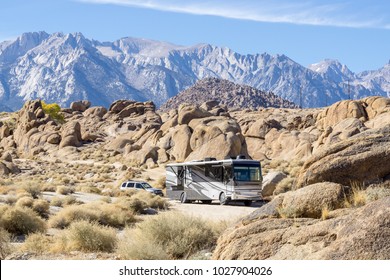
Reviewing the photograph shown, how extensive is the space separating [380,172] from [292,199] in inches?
106

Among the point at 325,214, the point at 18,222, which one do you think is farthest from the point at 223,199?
the point at 325,214

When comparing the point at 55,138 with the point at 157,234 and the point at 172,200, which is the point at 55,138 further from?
the point at 157,234

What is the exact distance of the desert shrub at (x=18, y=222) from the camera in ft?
67.4

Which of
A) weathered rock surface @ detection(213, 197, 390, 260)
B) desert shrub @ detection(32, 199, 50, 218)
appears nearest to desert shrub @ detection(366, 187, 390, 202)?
weathered rock surface @ detection(213, 197, 390, 260)

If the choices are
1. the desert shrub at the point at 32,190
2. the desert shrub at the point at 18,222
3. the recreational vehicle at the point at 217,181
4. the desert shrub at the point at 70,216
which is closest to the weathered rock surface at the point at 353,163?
the desert shrub at the point at 18,222

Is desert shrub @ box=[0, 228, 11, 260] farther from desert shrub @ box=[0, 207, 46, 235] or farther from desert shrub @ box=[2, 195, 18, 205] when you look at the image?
desert shrub @ box=[2, 195, 18, 205]

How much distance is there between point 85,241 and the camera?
14.6m

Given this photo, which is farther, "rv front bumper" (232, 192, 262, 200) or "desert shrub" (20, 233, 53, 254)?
"rv front bumper" (232, 192, 262, 200)

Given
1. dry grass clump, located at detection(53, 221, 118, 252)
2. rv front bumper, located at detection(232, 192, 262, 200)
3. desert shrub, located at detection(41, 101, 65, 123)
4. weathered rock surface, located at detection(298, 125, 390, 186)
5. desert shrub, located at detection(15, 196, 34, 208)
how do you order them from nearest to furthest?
weathered rock surface, located at detection(298, 125, 390, 186) → dry grass clump, located at detection(53, 221, 118, 252) → desert shrub, located at detection(15, 196, 34, 208) → rv front bumper, located at detection(232, 192, 262, 200) → desert shrub, located at detection(41, 101, 65, 123)

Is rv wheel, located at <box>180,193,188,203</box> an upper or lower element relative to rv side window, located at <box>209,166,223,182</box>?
lower

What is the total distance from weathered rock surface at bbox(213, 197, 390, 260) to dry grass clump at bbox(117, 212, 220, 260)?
187 cm

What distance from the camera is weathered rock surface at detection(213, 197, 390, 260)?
7.99 meters

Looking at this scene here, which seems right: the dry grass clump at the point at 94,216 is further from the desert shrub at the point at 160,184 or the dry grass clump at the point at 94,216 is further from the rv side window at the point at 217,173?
the desert shrub at the point at 160,184

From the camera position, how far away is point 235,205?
36.0m
